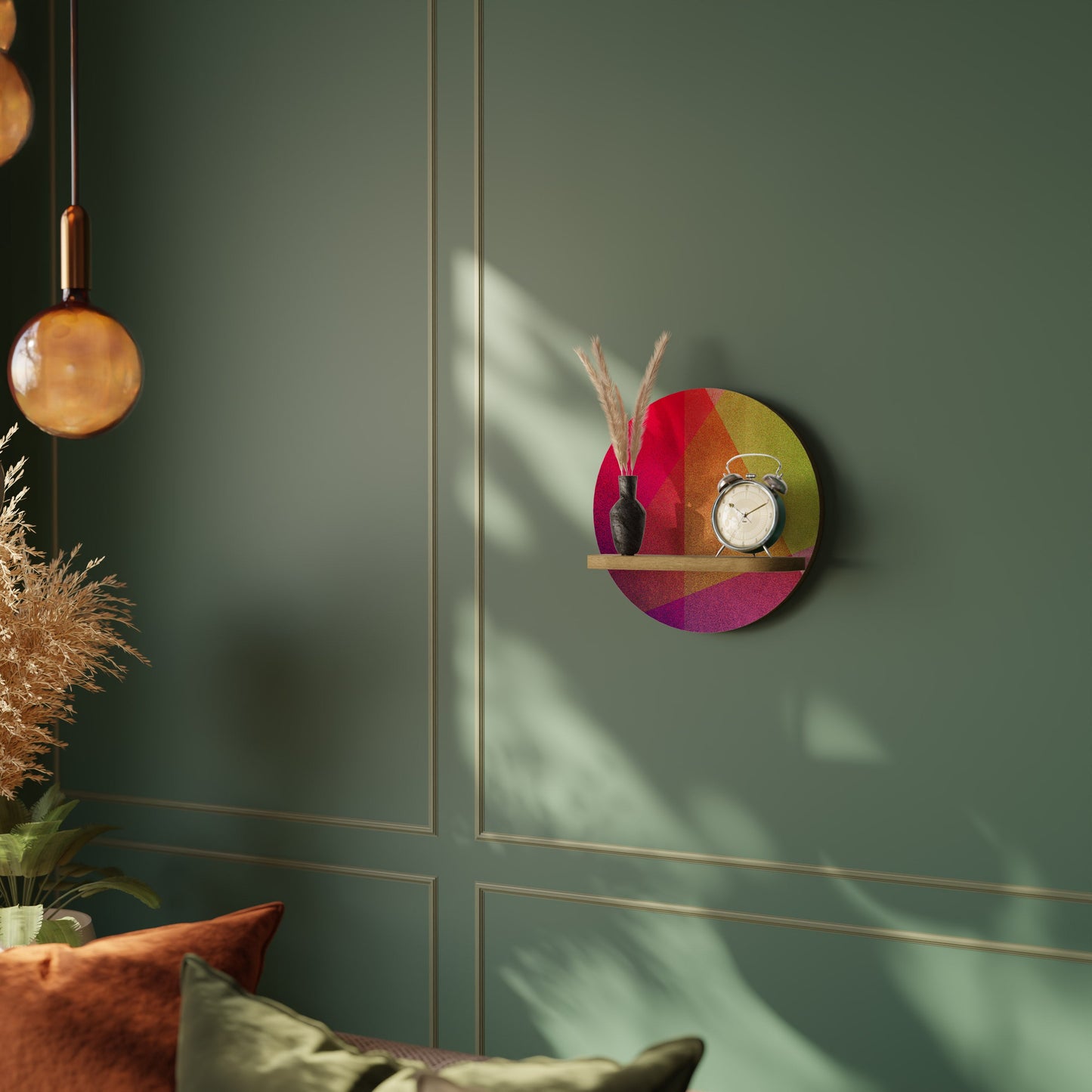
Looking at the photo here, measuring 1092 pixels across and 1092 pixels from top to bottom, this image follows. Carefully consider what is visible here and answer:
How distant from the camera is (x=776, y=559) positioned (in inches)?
89.0

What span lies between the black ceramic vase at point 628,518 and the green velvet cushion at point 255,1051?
1.21 m

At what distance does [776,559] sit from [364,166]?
1545 millimetres

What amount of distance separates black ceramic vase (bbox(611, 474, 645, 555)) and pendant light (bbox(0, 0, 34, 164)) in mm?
1399

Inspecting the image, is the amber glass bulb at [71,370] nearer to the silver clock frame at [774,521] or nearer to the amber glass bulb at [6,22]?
the amber glass bulb at [6,22]

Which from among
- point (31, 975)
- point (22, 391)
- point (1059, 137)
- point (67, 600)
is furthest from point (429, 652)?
point (1059, 137)

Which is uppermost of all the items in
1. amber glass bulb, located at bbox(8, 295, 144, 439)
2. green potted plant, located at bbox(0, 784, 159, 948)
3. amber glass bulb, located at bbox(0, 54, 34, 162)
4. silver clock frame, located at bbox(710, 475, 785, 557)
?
amber glass bulb, located at bbox(0, 54, 34, 162)

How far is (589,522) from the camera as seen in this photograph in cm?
256

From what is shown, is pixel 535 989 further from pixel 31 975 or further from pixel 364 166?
pixel 364 166

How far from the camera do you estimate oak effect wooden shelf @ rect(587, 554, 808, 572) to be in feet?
7.41

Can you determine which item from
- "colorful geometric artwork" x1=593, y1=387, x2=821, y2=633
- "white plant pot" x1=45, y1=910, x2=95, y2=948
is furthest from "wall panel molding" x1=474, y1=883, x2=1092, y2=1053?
"white plant pot" x1=45, y1=910, x2=95, y2=948

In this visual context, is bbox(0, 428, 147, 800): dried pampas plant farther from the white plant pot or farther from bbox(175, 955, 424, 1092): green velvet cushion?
bbox(175, 955, 424, 1092): green velvet cushion

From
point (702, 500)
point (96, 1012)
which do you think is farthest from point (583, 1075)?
point (702, 500)

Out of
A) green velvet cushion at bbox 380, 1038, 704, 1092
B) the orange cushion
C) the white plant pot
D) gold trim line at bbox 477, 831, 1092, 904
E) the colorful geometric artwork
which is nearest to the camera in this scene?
green velvet cushion at bbox 380, 1038, 704, 1092

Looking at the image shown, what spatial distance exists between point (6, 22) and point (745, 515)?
5.37 feet
